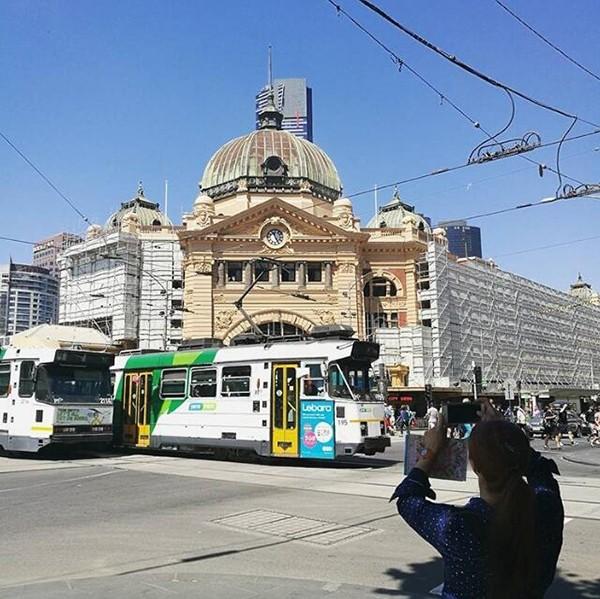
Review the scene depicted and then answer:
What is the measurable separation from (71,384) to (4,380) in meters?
2.35

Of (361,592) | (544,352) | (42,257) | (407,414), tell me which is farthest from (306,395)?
(42,257)

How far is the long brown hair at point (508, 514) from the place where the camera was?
2.41 m

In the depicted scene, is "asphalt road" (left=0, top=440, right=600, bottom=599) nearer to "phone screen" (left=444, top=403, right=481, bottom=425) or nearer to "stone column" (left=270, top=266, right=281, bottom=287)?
"phone screen" (left=444, top=403, right=481, bottom=425)

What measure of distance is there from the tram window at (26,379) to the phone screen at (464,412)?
56.5 ft

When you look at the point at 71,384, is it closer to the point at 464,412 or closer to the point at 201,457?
the point at 201,457

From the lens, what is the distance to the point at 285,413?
16.7 meters

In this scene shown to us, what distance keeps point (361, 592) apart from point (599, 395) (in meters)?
62.2

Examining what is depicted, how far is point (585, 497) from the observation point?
11141 millimetres

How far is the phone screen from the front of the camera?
3379 millimetres

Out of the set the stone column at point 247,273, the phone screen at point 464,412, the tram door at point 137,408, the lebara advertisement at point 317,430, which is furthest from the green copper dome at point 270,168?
the phone screen at point 464,412

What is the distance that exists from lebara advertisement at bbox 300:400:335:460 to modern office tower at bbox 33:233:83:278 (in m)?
46.5

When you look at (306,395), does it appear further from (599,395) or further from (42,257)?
(42,257)

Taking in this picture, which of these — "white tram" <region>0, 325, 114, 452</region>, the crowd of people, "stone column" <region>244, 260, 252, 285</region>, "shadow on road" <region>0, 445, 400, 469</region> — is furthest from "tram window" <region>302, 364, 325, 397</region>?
"stone column" <region>244, 260, 252, 285</region>

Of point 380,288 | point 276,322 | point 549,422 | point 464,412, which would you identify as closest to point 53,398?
point 464,412
